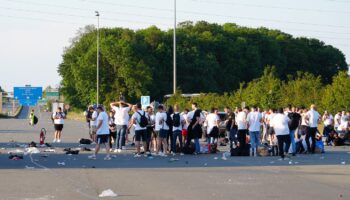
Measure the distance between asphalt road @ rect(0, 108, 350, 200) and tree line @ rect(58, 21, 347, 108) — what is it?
6464 cm

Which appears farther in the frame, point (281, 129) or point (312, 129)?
point (312, 129)

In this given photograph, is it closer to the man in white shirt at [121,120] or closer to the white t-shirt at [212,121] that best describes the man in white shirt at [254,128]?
the white t-shirt at [212,121]

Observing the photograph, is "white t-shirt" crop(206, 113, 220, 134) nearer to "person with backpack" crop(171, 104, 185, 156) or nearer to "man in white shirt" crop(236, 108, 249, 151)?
"person with backpack" crop(171, 104, 185, 156)

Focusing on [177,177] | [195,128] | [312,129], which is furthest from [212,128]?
[177,177]

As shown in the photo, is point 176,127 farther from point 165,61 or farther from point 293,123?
point 165,61

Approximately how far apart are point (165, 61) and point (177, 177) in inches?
3116

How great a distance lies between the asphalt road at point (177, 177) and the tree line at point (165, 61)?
64.6m

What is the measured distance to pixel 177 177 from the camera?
1862 cm

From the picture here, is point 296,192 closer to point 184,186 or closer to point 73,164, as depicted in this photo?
point 184,186

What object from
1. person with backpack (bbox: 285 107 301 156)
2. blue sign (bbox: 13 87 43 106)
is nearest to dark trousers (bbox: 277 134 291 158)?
person with backpack (bbox: 285 107 301 156)

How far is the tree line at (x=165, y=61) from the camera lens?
93.9 meters

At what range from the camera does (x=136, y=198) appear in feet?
46.3

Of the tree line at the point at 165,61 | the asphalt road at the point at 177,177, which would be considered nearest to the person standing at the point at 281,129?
the asphalt road at the point at 177,177

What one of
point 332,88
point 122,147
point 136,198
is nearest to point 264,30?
point 332,88
